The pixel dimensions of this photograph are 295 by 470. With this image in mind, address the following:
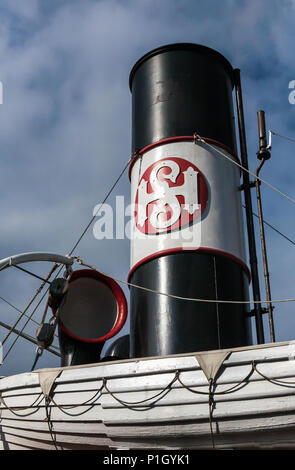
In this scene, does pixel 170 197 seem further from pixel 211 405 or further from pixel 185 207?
pixel 211 405

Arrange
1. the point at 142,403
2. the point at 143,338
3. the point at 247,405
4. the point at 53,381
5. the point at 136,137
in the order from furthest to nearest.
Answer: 1. the point at 136,137
2. the point at 143,338
3. the point at 53,381
4. the point at 142,403
5. the point at 247,405

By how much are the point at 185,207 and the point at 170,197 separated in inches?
10.3

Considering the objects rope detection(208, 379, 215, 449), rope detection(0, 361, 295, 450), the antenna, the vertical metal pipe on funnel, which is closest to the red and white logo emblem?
the vertical metal pipe on funnel

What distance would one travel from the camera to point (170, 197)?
24.7 ft

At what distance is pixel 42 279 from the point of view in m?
8.31

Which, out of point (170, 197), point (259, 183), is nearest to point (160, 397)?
point (170, 197)

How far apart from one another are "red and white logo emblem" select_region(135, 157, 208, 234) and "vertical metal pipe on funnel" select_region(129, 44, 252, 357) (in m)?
0.01

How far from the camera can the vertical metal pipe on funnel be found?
6906mm

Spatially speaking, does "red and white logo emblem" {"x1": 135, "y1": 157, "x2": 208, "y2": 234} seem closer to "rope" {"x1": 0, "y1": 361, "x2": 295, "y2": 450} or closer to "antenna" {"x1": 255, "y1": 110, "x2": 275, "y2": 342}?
"antenna" {"x1": 255, "y1": 110, "x2": 275, "y2": 342}

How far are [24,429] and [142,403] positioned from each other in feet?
6.07

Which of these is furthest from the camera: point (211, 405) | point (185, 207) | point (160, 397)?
point (185, 207)

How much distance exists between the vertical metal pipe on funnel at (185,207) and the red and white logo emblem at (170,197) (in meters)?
0.01
